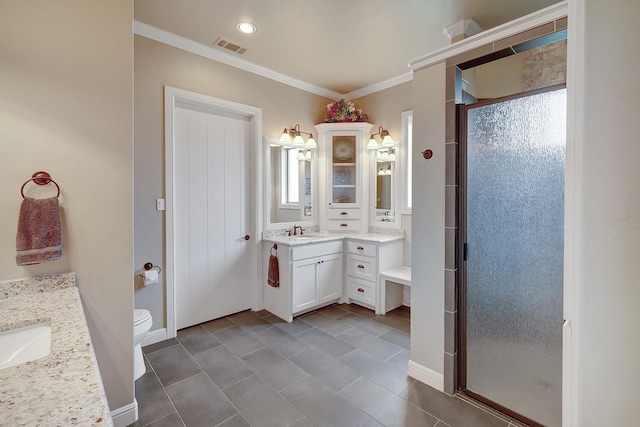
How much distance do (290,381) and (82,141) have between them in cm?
199

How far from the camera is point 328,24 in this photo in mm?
2512

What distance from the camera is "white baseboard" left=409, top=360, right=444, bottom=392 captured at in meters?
2.04

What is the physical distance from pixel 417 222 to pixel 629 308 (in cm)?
165

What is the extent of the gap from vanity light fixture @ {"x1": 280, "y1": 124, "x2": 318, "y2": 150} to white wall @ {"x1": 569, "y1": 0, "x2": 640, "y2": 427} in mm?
3174

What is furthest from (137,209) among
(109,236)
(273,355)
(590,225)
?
(590,225)

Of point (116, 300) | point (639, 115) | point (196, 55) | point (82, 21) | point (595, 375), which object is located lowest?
point (116, 300)

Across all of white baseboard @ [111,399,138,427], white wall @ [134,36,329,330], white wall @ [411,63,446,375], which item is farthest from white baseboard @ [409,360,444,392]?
white wall @ [134,36,329,330]

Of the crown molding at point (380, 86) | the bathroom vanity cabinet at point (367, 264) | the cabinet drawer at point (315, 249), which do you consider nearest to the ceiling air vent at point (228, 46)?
the crown molding at point (380, 86)

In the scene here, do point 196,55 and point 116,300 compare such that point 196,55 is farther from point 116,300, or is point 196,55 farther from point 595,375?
point 595,375

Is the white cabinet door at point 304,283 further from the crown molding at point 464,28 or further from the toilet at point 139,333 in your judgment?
the crown molding at point 464,28

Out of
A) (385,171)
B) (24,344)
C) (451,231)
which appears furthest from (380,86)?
(24,344)

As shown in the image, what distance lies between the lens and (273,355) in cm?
250

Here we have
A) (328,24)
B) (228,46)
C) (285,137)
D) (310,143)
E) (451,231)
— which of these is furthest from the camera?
(310,143)

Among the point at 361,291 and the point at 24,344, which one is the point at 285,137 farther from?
the point at 24,344
